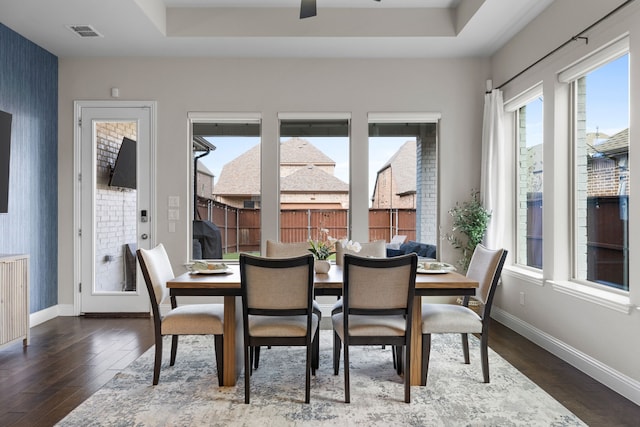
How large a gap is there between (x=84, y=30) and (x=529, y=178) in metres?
4.57

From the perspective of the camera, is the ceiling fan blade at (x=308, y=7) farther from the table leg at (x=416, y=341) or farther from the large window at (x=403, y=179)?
the large window at (x=403, y=179)

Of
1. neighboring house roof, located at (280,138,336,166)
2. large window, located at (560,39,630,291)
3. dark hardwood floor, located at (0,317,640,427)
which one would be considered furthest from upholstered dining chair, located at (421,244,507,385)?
neighboring house roof, located at (280,138,336,166)

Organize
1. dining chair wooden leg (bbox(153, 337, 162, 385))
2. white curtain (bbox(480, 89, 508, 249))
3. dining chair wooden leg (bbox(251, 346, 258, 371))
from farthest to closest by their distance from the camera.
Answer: white curtain (bbox(480, 89, 508, 249)) < dining chair wooden leg (bbox(251, 346, 258, 371)) < dining chair wooden leg (bbox(153, 337, 162, 385))

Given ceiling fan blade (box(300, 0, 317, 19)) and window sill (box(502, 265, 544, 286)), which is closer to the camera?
ceiling fan blade (box(300, 0, 317, 19))

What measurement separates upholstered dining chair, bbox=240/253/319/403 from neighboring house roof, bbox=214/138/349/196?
2.57m

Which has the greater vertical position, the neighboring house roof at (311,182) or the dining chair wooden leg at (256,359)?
the neighboring house roof at (311,182)

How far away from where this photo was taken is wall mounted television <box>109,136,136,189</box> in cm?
498

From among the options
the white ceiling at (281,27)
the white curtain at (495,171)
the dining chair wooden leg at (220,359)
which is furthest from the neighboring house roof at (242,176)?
the white curtain at (495,171)

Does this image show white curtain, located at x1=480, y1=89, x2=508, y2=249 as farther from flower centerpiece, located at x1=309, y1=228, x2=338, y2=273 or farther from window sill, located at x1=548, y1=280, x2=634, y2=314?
flower centerpiece, located at x1=309, y1=228, x2=338, y2=273

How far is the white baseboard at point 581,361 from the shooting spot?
2.76 metres

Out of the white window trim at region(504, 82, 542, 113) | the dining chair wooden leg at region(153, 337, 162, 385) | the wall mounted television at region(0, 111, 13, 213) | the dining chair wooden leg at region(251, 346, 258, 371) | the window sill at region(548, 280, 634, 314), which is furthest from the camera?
the white window trim at region(504, 82, 542, 113)

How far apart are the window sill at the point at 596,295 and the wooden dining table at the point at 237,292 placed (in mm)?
913

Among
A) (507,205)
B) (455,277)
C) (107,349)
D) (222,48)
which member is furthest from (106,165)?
(507,205)

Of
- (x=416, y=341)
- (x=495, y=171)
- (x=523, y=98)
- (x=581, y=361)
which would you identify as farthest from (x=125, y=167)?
(x=581, y=361)
